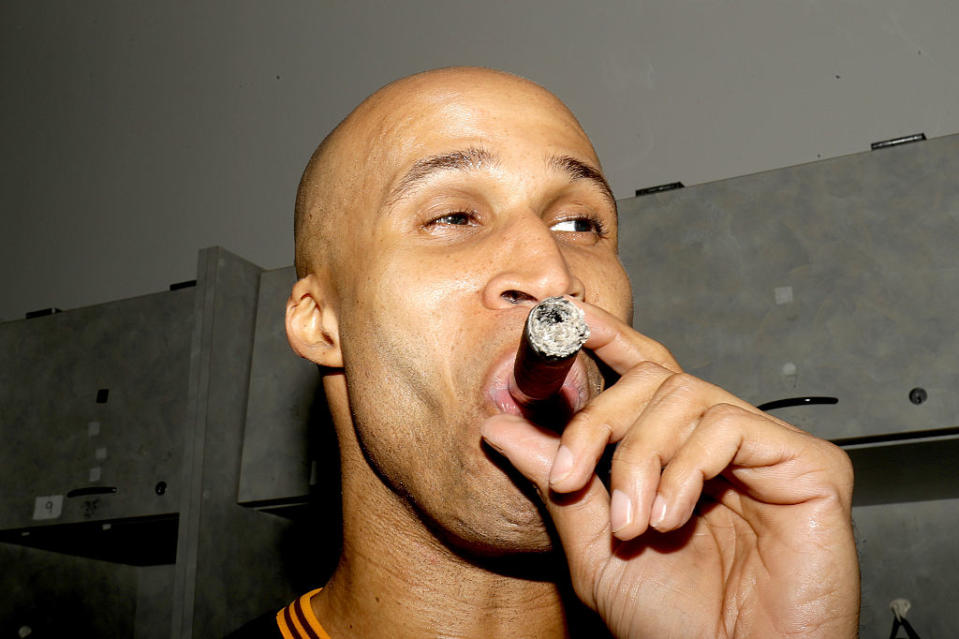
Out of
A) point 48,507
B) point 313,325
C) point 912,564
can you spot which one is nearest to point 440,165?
point 313,325

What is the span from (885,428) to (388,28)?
2.07 meters

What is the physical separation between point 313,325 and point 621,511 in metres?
0.63

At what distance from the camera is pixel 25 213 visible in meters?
3.56

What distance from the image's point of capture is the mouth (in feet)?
3.10

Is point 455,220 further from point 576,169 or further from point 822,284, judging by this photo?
point 822,284

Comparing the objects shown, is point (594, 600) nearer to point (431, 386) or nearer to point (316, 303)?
point (431, 386)

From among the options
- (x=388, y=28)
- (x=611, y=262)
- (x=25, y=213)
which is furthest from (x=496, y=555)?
(x=25, y=213)

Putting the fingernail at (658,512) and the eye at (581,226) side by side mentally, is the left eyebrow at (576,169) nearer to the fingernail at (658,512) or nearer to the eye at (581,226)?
the eye at (581,226)

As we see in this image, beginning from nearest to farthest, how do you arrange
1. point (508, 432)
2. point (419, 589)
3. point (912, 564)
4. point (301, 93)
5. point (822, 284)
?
point (508, 432), point (419, 589), point (822, 284), point (912, 564), point (301, 93)

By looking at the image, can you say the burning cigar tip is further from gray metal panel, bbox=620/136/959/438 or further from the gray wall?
the gray wall

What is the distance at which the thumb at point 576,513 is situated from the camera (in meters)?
0.89

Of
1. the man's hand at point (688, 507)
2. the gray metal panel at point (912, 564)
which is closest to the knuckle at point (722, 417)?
the man's hand at point (688, 507)

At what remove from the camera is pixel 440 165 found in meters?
1.13

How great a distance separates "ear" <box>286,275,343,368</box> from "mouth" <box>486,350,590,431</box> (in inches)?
12.5
